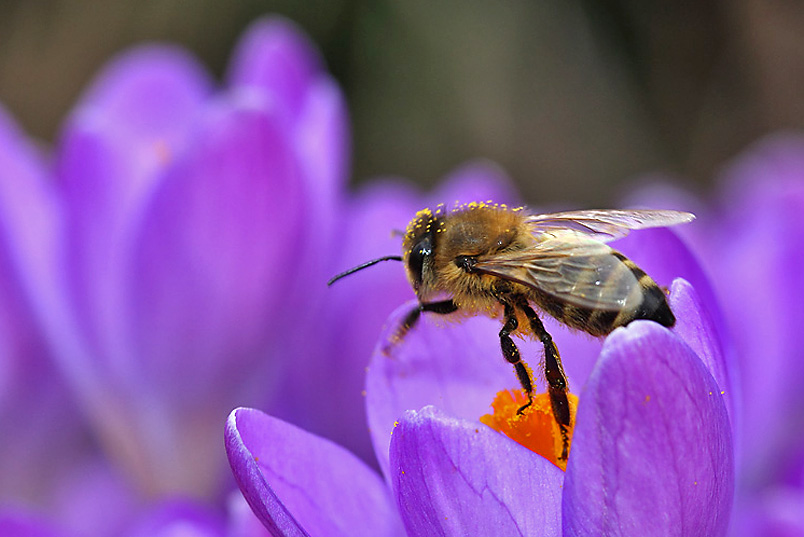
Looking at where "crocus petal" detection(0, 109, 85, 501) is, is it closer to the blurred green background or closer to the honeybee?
the honeybee

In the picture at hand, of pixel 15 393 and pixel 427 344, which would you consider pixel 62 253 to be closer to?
pixel 15 393

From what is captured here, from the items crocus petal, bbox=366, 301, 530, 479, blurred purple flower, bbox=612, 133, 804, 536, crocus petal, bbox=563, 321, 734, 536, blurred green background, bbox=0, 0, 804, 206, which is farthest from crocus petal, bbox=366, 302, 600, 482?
blurred green background, bbox=0, 0, 804, 206

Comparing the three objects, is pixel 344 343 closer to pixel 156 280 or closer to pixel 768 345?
pixel 156 280

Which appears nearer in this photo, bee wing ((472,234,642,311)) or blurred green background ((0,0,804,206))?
bee wing ((472,234,642,311))

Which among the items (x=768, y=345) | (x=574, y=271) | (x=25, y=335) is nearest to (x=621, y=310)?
(x=574, y=271)

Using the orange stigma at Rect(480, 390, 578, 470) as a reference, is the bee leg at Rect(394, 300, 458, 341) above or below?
above

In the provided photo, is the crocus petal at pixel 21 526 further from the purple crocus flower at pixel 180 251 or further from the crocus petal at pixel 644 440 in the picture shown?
the crocus petal at pixel 644 440
